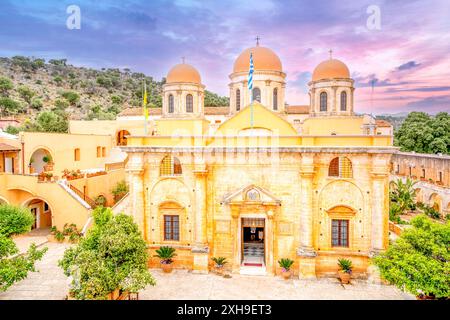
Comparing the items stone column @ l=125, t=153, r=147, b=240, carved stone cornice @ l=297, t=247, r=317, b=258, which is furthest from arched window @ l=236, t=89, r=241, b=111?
carved stone cornice @ l=297, t=247, r=317, b=258

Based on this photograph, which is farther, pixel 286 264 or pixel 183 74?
pixel 183 74

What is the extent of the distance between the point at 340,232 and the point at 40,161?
1051 inches

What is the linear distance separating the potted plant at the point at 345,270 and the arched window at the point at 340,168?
4.43 metres

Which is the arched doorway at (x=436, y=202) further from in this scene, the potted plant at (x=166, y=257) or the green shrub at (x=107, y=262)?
the green shrub at (x=107, y=262)

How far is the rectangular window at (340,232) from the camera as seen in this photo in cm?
1631

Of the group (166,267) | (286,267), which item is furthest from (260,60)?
(166,267)

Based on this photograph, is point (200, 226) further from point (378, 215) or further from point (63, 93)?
point (63, 93)

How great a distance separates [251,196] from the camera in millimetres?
16484

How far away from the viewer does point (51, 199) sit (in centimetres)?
2220

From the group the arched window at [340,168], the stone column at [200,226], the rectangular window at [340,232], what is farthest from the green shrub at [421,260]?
the stone column at [200,226]

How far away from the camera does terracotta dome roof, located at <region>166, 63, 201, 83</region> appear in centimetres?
2266

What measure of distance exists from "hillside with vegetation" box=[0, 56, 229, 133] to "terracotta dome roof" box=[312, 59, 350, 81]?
33562 millimetres
